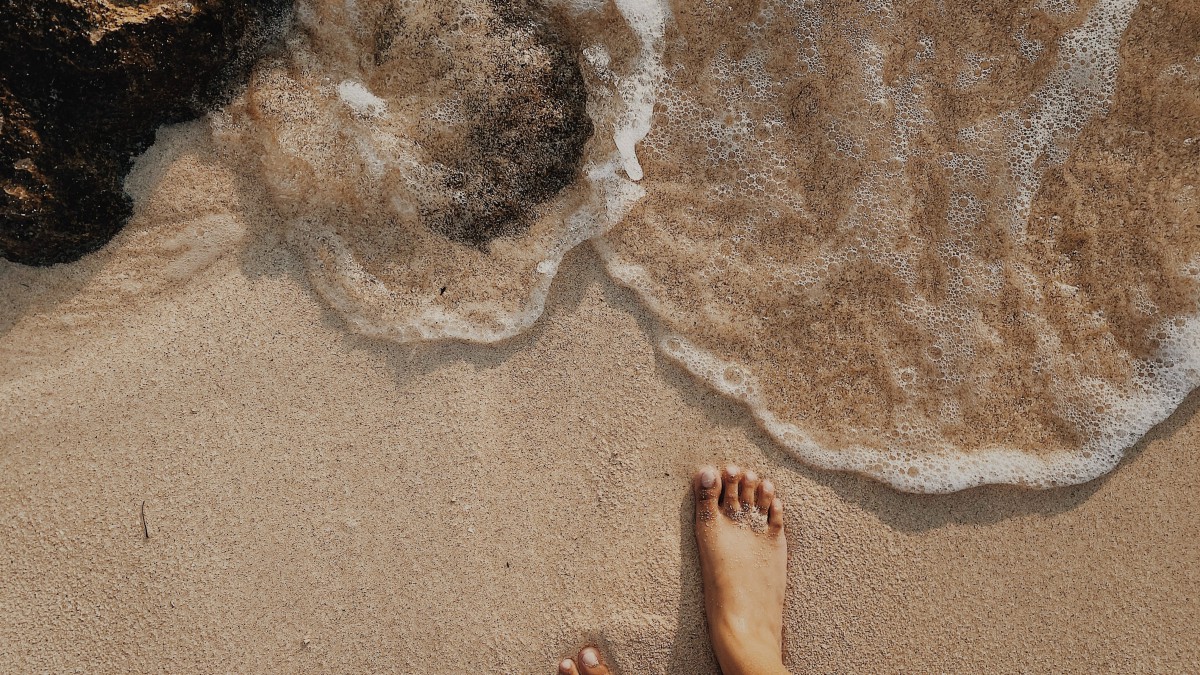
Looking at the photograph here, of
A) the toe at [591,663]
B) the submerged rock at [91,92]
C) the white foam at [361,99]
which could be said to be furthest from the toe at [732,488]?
the submerged rock at [91,92]

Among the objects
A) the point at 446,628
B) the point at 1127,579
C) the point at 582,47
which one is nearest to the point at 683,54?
the point at 582,47

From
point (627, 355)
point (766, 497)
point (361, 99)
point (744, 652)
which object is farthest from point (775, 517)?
point (361, 99)

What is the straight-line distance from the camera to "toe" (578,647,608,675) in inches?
82.3

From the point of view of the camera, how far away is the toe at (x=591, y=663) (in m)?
2.09

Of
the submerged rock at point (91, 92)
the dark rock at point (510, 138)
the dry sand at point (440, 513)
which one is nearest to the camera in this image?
the submerged rock at point (91, 92)

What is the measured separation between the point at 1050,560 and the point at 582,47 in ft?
7.52

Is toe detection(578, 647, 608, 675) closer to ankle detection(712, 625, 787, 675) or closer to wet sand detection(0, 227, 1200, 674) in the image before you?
wet sand detection(0, 227, 1200, 674)

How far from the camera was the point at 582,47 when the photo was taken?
2211 millimetres

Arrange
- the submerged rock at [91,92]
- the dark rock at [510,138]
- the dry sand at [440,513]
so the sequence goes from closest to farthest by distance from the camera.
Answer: the submerged rock at [91,92]
the dry sand at [440,513]
the dark rock at [510,138]

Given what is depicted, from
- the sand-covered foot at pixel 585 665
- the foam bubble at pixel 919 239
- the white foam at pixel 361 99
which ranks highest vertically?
the white foam at pixel 361 99

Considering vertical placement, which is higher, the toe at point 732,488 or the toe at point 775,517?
the toe at point 732,488

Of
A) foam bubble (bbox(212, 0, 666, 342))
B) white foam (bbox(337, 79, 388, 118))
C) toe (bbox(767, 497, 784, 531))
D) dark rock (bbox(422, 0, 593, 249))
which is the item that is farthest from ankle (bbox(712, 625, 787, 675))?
white foam (bbox(337, 79, 388, 118))

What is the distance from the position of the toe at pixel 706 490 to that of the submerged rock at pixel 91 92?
6.43 feet

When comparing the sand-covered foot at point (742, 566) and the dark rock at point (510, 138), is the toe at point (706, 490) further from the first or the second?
the dark rock at point (510, 138)
